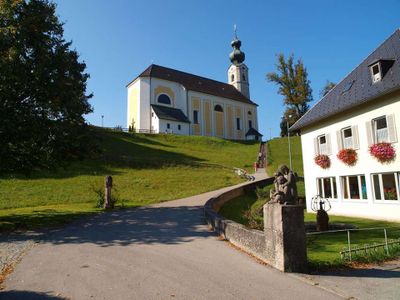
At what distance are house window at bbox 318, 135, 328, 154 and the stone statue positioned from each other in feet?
38.8

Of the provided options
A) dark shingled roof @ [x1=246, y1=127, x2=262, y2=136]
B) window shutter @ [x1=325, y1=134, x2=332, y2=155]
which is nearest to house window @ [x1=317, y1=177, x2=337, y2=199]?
window shutter @ [x1=325, y1=134, x2=332, y2=155]

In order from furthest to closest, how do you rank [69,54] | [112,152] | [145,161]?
[112,152] < [145,161] < [69,54]

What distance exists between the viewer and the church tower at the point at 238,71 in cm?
8625

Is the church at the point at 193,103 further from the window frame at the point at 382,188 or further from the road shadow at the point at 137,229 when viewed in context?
the window frame at the point at 382,188

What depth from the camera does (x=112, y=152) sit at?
1596 inches

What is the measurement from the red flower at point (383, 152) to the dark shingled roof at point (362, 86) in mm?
2234

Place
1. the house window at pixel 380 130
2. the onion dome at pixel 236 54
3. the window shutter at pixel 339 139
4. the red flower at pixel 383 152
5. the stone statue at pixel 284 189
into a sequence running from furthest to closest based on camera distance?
the onion dome at pixel 236 54 → the window shutter at pixel 339 139 → the house window at pixel 380 130 → the red flower at pixel 383 152 → the stone statue at pixel 284 189

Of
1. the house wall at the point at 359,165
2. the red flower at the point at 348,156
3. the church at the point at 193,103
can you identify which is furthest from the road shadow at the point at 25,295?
the church at the point at 193,103

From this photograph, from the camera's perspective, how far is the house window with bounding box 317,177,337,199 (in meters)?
19.3

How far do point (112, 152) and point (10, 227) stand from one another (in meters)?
27.3

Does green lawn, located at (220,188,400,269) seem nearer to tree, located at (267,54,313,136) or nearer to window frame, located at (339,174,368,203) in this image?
window frame, located at (339,174,368,203)

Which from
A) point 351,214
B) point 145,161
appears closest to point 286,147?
point 145,161

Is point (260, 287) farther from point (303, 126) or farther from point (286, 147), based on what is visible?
point (286, 147)

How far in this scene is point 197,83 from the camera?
77688 millimetres
